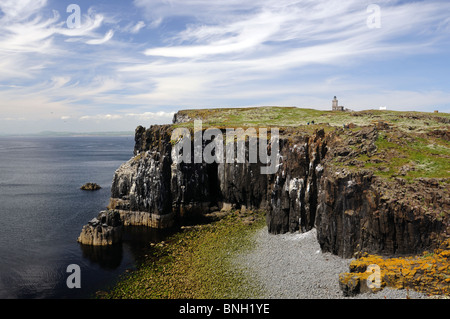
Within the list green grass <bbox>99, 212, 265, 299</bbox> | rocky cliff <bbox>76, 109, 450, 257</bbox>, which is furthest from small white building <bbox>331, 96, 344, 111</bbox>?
green grass <bbox>99, 212, 265, 299</bbox>

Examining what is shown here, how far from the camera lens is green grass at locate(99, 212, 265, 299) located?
116 ft

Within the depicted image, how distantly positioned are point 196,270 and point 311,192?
2202 cm

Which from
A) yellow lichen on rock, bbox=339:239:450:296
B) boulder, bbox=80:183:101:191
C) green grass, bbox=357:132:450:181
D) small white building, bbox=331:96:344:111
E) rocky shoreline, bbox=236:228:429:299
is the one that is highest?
small white building, bbox=331:96:344:111

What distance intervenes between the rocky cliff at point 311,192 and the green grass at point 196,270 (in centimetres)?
862

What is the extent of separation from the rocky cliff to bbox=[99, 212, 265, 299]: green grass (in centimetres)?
862

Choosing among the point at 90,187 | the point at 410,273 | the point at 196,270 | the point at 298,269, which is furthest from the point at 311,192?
the point at 90,187

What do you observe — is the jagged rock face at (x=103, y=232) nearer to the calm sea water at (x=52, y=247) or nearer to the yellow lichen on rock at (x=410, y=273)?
the calm sea water at (x=52, y=247)

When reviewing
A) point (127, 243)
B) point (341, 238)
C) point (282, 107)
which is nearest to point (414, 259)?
point (341, 238)

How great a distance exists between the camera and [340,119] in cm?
7838

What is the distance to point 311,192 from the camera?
160ft

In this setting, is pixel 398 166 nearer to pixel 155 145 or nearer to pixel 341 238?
pixel 341 238

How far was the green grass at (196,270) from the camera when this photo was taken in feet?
116

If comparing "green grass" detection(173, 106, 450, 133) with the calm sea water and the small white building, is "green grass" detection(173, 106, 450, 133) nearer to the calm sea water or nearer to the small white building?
the small white building
